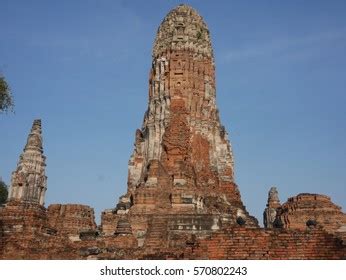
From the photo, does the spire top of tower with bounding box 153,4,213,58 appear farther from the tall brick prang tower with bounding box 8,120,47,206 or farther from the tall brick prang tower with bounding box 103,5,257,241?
the tall brick prang tower with bounding box 8,120,47,206

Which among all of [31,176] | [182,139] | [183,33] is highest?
[183,33]

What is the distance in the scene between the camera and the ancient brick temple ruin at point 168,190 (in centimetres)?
1731

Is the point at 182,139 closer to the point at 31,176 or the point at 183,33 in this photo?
the point at 183,33

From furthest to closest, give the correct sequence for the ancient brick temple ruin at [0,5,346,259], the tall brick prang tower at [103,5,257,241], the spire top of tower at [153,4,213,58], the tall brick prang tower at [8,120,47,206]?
1. the spire top of tower at [153,4,213,58]
2. the tall brick prang tower at [103,5,257,241]
3. the tall brick prang tower at [8,120,47,206]
4. the ancient brick temple ruin at [0,5,346,259]

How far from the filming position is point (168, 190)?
24.6 metres

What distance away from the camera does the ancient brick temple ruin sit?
56.8ft

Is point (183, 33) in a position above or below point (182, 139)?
above

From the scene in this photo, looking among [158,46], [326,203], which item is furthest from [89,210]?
[326,203]

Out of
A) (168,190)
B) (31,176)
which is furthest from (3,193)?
(168,190)

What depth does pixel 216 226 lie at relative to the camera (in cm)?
2069

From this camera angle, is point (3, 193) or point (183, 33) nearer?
point (183, 33)

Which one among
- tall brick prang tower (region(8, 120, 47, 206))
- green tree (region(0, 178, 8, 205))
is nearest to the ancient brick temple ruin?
tall brick prang tower (region(8, 120, 47, 206))

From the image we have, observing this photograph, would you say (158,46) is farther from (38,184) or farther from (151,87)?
(38,184)

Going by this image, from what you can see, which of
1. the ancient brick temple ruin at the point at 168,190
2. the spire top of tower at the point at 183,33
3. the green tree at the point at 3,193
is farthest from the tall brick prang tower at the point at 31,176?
the green tree at the point at 3,193
